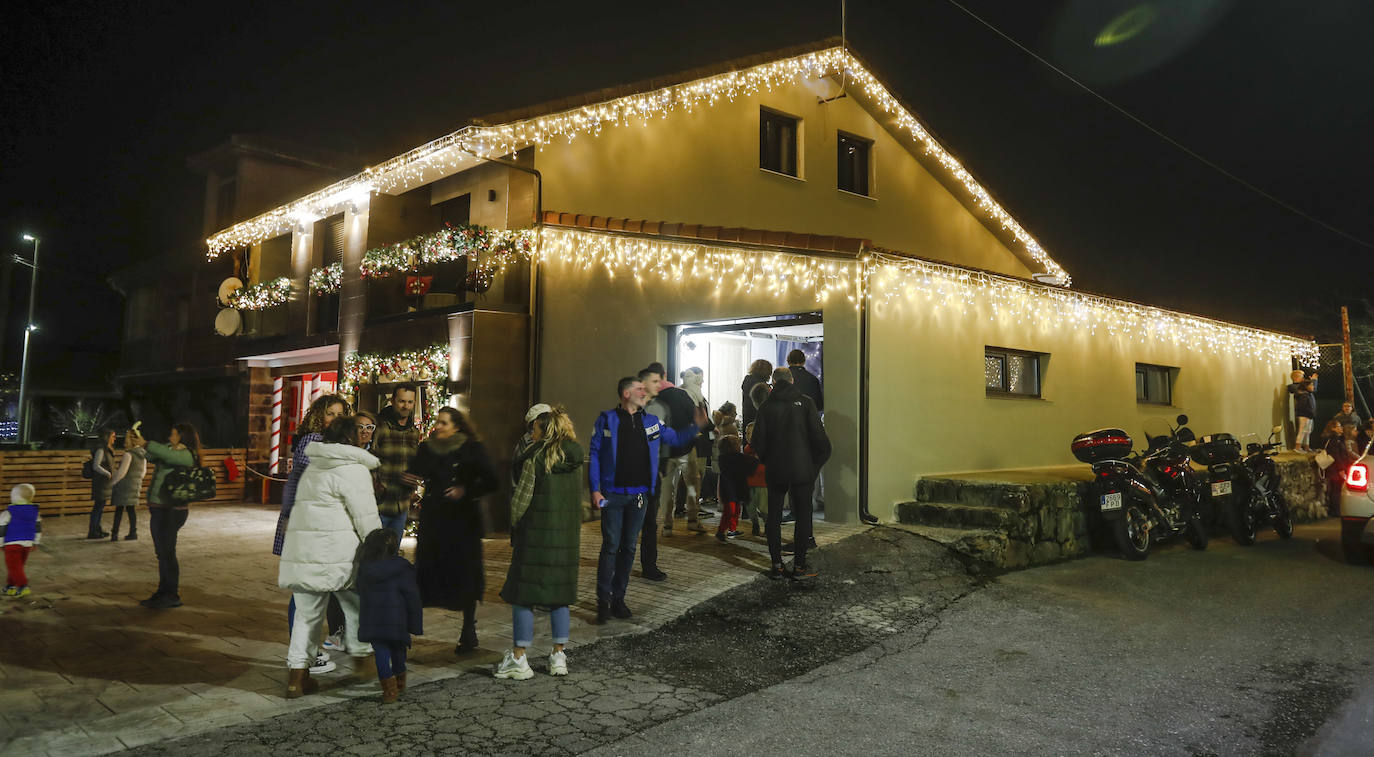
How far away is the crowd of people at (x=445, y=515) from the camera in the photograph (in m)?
4.57

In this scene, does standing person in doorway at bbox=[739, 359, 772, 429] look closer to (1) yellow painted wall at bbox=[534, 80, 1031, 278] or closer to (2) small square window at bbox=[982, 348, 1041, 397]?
(2) small square window at bbox=[982, 348, 1041, 397]

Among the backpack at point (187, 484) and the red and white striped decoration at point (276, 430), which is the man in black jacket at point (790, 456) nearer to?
the backpack at point (187, 484)

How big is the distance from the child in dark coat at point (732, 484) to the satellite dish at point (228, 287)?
44.2 feet

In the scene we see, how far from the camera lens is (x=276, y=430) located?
1717 centimetres

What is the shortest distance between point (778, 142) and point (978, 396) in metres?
6.36

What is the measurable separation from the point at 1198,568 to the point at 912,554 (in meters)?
3.20

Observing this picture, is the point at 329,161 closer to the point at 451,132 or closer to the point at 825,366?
the point at 451,132

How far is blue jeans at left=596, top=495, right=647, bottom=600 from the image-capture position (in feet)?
20.1

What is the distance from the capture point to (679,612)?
6312 millimetres

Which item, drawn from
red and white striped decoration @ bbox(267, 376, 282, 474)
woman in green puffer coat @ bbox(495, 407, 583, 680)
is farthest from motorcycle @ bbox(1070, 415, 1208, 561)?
red and white striped decoration @ bbox(267, 376, 282, 474)

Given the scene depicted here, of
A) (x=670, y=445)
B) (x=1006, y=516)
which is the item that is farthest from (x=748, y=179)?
(x=670, y=445)

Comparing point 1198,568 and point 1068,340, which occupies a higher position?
point 1068,340

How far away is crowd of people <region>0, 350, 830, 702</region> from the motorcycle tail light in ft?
18.3

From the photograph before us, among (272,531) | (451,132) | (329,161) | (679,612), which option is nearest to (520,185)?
(451,132)
